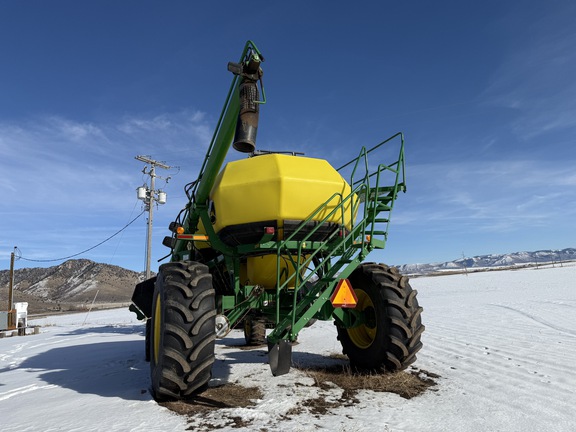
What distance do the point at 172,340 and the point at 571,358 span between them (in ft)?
16.6

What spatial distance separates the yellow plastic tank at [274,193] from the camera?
4488mm

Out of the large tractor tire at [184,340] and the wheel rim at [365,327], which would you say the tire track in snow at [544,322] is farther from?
the large tractor tire at [184,340]

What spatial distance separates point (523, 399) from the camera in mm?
3576

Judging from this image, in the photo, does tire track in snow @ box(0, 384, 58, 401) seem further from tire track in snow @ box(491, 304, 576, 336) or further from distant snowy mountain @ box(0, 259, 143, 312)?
distant snowy mountain @ box(0, 259, 143, 312)

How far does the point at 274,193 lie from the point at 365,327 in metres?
2.39

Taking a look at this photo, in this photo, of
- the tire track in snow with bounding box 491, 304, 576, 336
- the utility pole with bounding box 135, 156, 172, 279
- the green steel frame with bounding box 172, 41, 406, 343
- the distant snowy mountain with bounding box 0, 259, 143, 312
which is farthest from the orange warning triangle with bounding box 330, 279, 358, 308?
the distant snowy mountain with bounding box 0, 259, 143, 312

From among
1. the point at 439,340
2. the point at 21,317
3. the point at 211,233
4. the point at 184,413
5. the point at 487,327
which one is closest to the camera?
the point at 184,413

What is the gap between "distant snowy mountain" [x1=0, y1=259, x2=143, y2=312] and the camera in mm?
74812

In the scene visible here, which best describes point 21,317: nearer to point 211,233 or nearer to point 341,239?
point 211,233

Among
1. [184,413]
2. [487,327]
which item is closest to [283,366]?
[184,413]

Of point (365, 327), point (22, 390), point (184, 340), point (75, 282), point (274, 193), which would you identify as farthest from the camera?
point (75, 282)

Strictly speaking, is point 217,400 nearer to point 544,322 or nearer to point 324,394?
point 324,394

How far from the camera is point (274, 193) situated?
14.7 feet

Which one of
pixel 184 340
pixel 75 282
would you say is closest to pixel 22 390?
pixel 184 340
